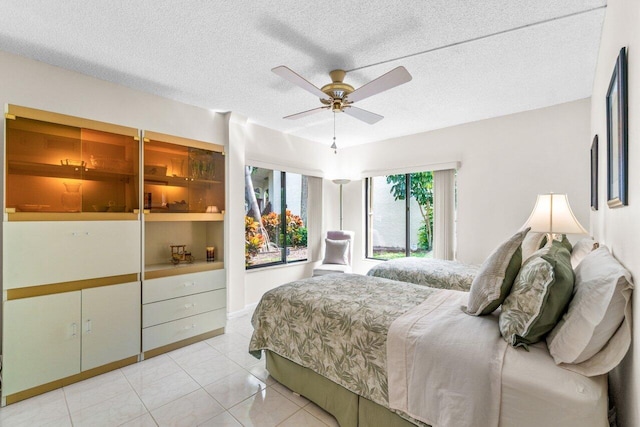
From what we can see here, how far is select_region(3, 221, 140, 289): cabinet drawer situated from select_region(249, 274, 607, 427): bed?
140 cm

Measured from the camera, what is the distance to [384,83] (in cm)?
214

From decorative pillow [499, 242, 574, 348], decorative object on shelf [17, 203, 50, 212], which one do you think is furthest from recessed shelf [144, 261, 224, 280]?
decorative pillow [499, 242, 574, 348]

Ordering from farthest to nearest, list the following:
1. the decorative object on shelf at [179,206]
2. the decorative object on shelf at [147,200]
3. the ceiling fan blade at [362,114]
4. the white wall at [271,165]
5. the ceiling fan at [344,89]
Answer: the white wall at [271,165] → the decorative object on shelf at [179,206] → the decorative object on shelf at [147,200] → the ceiling fan blade at [362,114] → the ceiling fan at [344,89]

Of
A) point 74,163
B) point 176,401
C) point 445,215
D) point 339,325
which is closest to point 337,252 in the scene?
point 445,215

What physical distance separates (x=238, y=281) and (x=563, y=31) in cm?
394

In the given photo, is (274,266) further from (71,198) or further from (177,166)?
(71,198)

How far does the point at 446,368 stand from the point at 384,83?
1.84 meters

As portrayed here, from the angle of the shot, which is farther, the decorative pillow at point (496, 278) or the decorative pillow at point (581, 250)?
the decorative pillow at point (581, 250)

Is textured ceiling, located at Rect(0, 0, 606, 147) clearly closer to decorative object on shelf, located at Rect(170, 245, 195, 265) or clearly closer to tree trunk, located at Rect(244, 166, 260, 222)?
tree trunk, located at Rect(244, 166, 260, 222)

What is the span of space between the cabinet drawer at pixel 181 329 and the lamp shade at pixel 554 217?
Result: 336 centimetres

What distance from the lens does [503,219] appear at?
147 inches

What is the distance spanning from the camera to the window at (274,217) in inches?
175

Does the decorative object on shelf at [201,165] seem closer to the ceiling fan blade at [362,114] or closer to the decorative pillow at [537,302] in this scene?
the ceiling fan blade at [362,114]

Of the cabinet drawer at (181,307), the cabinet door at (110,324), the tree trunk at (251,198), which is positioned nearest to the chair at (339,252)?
the tree trunk at (251,198)
